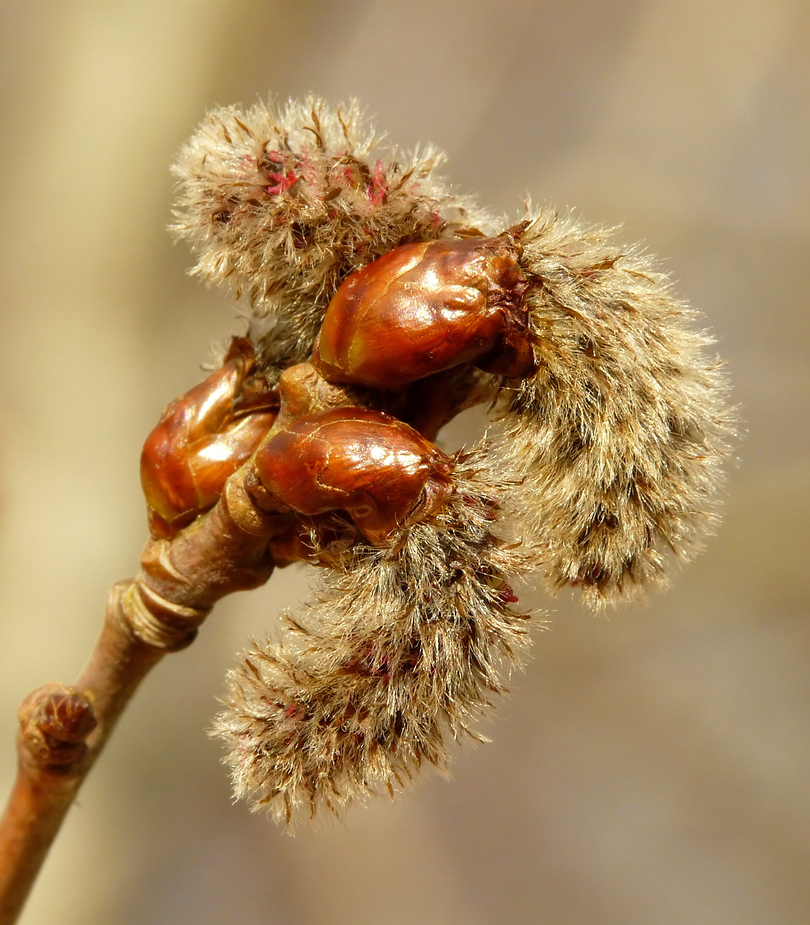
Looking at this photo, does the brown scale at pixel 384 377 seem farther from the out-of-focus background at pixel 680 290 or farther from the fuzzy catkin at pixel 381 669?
the out-of-focus background at pixel 680 290

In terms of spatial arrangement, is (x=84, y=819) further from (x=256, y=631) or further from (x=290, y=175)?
(x=290, y=175)

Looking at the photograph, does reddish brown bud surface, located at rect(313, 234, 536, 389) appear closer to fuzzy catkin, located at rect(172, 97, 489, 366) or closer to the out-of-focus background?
fuzzy catkin, located at rect(172, 97, 489, 366)

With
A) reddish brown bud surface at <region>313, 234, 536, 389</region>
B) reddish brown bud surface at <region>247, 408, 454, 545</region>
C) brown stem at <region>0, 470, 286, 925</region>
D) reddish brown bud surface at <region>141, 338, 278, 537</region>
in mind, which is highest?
reddish brown bud surface at <region>313, 234, 536, 389</region>

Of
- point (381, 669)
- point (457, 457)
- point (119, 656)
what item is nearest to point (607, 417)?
point (457, 457)

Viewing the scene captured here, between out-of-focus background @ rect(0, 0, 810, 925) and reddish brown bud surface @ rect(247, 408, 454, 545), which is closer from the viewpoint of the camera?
reddish brown bud surface @ rect(247, 408, 454, 545)

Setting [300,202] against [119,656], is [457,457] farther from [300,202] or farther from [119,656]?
[119,656]

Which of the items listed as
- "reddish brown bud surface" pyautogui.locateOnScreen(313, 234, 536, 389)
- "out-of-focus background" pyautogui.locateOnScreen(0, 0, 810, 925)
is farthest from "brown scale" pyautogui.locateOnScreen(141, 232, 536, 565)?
"out-of-focus background" pyautogui.locateOnScreen(0, 0, 810, 925)

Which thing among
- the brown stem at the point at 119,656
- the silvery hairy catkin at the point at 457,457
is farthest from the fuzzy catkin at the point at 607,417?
the brown stem at the point at 119,656
